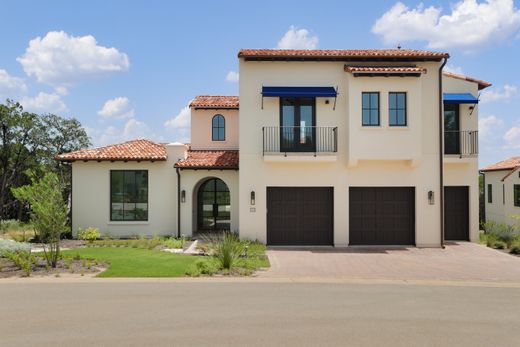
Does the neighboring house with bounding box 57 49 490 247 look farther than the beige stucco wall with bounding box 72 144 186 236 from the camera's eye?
No

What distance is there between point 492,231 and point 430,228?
3470 millimetres

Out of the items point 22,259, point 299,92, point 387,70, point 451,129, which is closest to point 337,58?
point 387,70

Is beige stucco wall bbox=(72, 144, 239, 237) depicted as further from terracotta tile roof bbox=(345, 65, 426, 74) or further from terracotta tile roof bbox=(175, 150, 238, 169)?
terracotta tile roof bbox=(345, 65, 426, 74)

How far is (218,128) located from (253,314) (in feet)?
54.3

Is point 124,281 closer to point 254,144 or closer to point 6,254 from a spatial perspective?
point 6,254

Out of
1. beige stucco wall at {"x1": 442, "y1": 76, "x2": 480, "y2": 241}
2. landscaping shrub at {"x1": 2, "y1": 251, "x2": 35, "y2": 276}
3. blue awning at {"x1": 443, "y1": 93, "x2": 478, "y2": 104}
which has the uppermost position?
blue awning at {"x1": 443, "y1": 93, "x2": 478, "y2": 104}

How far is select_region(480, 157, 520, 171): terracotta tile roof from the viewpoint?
90.8 feet

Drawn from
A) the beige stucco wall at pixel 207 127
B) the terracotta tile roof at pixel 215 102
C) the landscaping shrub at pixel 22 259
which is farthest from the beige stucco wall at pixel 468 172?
the landscaping shrub at pixel 22 259

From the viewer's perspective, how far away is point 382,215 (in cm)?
1809

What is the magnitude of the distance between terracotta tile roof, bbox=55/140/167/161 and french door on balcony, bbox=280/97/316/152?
5.71m

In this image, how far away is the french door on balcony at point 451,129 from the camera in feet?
61.3

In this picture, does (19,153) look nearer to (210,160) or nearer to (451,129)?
(210,160)

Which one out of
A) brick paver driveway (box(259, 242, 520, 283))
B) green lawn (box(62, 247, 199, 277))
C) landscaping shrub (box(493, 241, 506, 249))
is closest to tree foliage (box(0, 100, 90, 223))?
green lawn (box(62, 247, 199, 277))

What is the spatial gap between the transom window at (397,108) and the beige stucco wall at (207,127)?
8.99m
